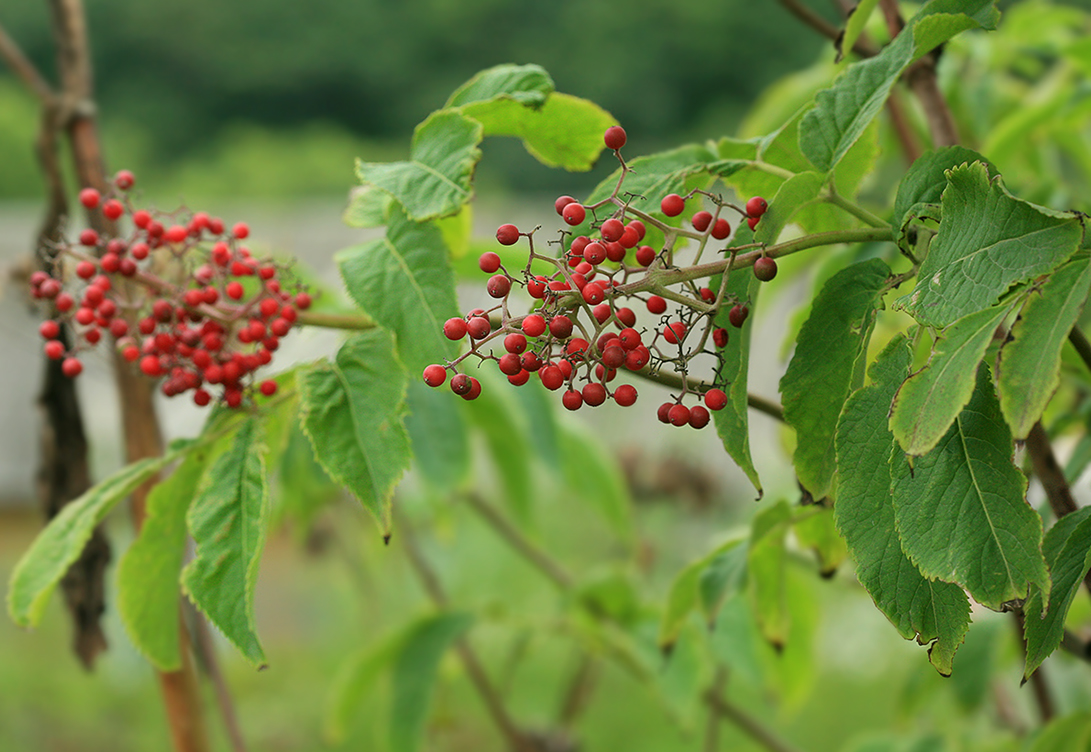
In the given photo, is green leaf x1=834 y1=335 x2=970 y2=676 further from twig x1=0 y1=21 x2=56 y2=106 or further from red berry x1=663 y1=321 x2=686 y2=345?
twig x1=0 y1=21 x2=56 y2=106

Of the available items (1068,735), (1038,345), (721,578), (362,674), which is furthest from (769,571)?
(362,674)

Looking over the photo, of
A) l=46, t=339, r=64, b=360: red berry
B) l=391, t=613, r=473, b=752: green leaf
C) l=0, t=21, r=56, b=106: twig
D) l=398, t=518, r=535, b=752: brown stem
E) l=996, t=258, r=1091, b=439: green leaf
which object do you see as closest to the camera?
l=996, t=258, r=1091, b=439: green leaf

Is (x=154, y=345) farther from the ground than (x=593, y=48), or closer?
closer

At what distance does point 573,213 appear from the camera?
0.29 metres

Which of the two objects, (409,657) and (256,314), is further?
(409,657)

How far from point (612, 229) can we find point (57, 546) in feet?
0.91

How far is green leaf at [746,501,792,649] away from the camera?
1.36 ft

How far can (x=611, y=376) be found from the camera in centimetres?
28

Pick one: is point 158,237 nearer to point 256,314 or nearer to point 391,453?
point 256,314

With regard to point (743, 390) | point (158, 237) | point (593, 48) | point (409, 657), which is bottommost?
point (409, 657)

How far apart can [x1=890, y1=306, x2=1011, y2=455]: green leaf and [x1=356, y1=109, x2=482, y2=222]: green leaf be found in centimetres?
15

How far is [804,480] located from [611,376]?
0.07m

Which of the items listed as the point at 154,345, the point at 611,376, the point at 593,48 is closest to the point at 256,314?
the point at 154,345

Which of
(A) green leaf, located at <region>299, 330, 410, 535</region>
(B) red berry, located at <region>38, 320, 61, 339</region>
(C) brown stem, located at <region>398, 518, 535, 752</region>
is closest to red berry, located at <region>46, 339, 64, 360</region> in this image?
(B) red berry, located at <region>38, 320, 61, 339</region>
